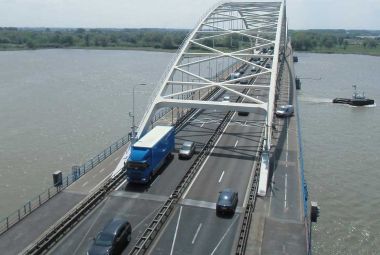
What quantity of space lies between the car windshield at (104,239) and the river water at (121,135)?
1560 centimetres

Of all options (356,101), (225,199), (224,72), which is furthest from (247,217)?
(224,72)

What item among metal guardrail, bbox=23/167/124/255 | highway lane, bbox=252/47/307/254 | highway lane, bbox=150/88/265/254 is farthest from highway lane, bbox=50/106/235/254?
highway lane, bbox=252/47/307/254

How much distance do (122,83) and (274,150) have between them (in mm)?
66419

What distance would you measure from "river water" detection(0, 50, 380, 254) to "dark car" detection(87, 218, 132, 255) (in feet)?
48.4

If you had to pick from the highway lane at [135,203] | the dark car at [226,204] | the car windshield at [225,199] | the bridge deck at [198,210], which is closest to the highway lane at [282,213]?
the bridge deck at [198,210]

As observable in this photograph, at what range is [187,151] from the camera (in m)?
39.5

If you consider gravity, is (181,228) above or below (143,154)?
below

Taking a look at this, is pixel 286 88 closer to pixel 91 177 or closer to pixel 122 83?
pixel 122 83

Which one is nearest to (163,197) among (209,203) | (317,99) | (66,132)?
(209,203)

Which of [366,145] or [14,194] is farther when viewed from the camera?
[366,145]

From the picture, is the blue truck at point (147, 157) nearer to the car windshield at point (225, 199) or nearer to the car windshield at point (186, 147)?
the car windshield at point (186, 147)

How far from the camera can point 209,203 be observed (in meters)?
30.3

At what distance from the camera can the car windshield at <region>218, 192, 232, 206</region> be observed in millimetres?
28302

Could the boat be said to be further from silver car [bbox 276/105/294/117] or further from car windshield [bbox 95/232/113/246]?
car windshield [bbox 95/232/113/246]
